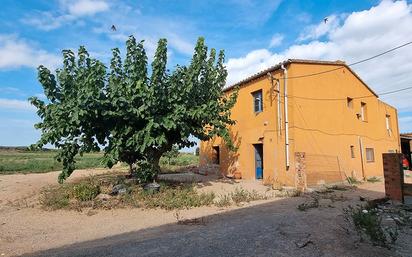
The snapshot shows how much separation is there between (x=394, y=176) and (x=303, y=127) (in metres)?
6.00

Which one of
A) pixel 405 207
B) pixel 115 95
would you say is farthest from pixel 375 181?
pixel 115 95

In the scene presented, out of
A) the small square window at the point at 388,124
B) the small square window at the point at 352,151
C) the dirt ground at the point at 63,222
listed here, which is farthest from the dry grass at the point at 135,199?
the small square window at the point at 388,124

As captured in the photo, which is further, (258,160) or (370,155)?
(370,155)

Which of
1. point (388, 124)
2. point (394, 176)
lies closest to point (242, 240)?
point (394, 176)

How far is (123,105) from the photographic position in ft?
35.0

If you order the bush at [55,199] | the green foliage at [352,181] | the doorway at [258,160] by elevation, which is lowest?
the bush at [55,199]

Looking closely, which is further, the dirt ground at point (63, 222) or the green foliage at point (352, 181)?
the green foliage at point (352, 181)

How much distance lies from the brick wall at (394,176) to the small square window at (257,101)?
7.97m

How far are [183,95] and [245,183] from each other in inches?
244

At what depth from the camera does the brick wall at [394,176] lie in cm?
926

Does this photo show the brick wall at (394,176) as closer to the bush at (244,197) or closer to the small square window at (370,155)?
the bush at (244,197)

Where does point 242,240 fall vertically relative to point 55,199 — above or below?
below

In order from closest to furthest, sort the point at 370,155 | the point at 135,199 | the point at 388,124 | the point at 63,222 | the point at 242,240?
the point at 242,240 → the point at 63,222 → the point at 135,199 → the point at 370,155 → the point at 388,124

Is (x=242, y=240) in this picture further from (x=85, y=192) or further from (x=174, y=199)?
(x=85, y=192)
